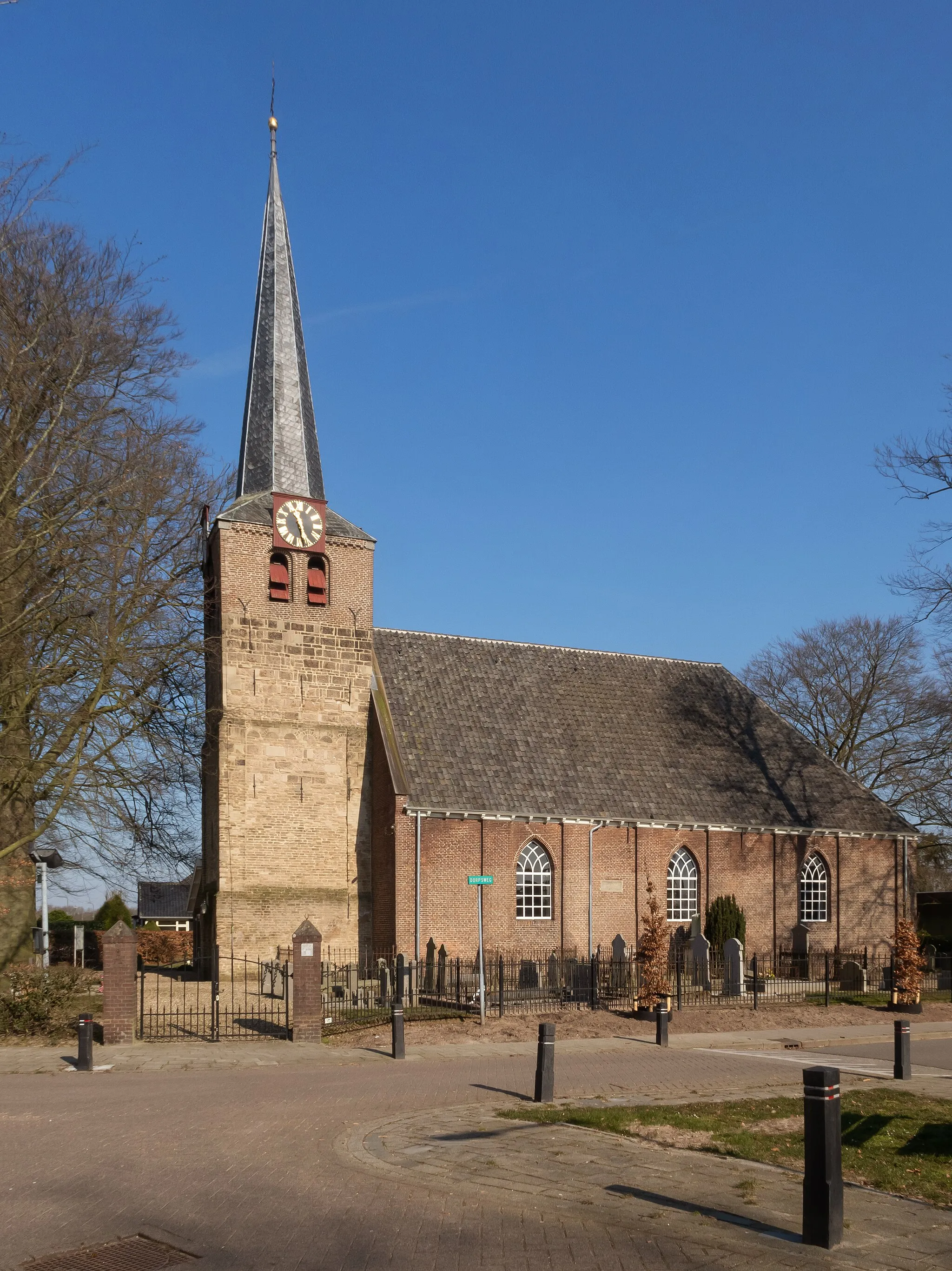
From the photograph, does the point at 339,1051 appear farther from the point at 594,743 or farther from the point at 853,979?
the point at 594,743

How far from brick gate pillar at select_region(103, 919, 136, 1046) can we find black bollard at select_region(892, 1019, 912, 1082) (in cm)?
1164

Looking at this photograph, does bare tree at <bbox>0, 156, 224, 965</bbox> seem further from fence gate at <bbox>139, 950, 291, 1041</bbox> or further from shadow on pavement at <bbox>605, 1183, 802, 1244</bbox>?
shadow on pavement at <bbox>605, 1183, 802, 1244</bbox>

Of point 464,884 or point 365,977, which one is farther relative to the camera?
point 464,884

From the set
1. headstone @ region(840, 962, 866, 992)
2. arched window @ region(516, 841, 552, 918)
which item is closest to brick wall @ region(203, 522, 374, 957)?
arched window @ region(516, 841, 552, 918)

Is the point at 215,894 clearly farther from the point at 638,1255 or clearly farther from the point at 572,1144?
the point at 638,1255

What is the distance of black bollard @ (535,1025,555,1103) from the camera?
1341 centimetres

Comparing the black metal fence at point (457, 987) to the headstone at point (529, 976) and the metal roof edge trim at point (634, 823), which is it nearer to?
the headstone at point (529, 976)

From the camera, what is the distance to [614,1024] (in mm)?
22250

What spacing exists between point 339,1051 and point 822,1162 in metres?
12.2

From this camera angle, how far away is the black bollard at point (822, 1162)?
25.2ft

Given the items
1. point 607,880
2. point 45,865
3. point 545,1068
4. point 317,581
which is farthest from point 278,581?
point 545,1068

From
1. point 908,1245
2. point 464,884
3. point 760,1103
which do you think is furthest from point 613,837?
point 908,1245

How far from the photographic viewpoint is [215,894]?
28.0m

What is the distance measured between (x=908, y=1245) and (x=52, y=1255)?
574cm
